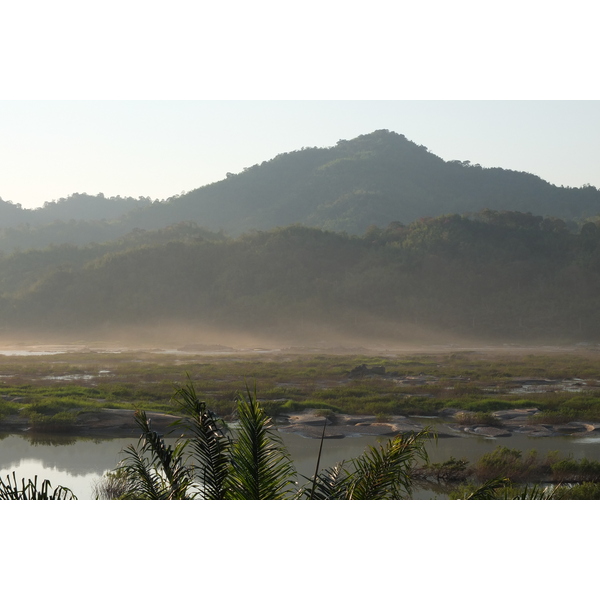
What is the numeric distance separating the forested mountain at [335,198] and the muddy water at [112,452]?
3.59 metres

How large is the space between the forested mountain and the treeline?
0.38 metres

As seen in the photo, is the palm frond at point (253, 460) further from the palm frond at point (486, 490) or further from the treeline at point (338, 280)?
the treeline at point (338, 280)

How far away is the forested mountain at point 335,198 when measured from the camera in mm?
10703

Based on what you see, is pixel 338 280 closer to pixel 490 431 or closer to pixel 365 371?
pixel 365 371

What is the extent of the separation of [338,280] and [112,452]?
395 inches

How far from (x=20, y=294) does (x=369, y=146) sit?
29.6ft

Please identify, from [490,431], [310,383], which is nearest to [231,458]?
[490,431]

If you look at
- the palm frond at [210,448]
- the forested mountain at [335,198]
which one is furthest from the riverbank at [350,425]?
the palm frond at [210,448]

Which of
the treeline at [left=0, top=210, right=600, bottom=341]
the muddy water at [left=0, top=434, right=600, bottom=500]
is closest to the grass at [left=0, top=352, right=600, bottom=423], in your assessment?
the muddy water at [left=0, top=434, right=600, bottom=500]

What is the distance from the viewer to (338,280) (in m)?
15.7

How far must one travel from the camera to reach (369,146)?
13.0 m
